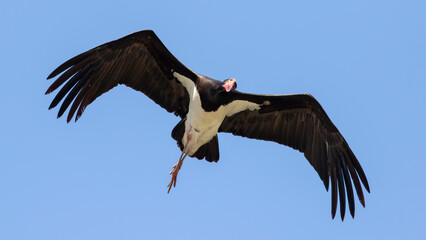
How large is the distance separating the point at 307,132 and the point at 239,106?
1.60 meters

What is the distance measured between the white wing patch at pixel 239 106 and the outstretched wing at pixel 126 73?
2.87ft

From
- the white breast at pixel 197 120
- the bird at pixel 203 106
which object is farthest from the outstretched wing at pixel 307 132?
the white breast at pixel 197 120

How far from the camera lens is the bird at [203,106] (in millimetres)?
14984

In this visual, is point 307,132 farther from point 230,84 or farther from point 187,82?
point 187,82

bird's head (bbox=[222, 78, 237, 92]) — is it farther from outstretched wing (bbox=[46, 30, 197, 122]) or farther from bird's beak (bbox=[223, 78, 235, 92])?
outstretched wing (bbox=[46, 30, 197, 122])

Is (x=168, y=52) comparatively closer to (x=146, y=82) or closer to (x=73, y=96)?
(x=146, y=82)

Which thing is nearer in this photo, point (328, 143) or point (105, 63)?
point (105, 63)

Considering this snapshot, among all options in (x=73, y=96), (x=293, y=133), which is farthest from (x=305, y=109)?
(x=73, y=96)

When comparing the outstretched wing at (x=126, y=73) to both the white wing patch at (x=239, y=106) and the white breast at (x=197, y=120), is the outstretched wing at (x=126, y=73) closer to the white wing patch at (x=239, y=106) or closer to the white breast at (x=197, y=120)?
the white breast at (x=197, y=120)

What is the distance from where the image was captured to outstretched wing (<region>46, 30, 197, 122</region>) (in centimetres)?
1478

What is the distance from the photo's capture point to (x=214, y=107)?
1549 cm

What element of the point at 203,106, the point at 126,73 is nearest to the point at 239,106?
the point at 203,106

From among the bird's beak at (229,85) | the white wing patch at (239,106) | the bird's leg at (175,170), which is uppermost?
Result: the bird's beak at (229,85)

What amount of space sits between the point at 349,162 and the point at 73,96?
5.76 metres
